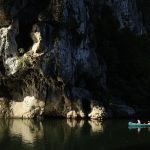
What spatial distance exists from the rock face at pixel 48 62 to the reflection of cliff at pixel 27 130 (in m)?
3.10

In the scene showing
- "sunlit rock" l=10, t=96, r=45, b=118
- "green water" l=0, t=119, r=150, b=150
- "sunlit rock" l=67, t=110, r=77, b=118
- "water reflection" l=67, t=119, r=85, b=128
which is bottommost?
"green water" l=0, t=119, r=150, b=150

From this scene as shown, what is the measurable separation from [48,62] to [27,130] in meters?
8.78

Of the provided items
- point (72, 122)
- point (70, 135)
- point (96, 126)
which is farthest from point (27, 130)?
point (96, 126)

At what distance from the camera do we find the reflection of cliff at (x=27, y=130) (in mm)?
39562

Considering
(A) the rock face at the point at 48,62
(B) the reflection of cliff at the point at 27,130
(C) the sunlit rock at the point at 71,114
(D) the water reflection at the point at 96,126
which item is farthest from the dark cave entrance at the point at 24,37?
(D) the water reflection at the point at 96,126

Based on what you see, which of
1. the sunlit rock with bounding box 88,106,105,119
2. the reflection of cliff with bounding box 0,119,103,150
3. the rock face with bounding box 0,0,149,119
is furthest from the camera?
the sunlit rock with bounding box 88,106,105,119

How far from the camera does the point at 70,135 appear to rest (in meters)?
41.4

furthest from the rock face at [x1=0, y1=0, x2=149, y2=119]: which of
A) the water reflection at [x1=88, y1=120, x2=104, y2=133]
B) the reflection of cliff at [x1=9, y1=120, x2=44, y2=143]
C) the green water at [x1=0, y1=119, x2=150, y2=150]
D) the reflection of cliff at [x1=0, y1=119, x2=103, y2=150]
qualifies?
the reflection of cliff at [x1=9, y1=120, x2=44, y2=143]

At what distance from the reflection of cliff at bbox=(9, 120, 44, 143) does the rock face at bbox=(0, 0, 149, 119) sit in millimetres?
3102

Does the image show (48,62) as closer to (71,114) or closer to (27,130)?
(71,114)

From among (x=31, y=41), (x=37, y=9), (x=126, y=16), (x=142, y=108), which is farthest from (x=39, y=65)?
(x=126, y=16)

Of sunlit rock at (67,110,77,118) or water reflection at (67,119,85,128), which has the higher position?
sunlit rock at (67,110,77,118)

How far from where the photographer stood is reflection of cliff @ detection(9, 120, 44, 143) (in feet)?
130

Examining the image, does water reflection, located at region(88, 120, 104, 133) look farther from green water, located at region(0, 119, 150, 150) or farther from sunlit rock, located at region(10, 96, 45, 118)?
sunlit rock, located at region(10, 96, 45, 118)
